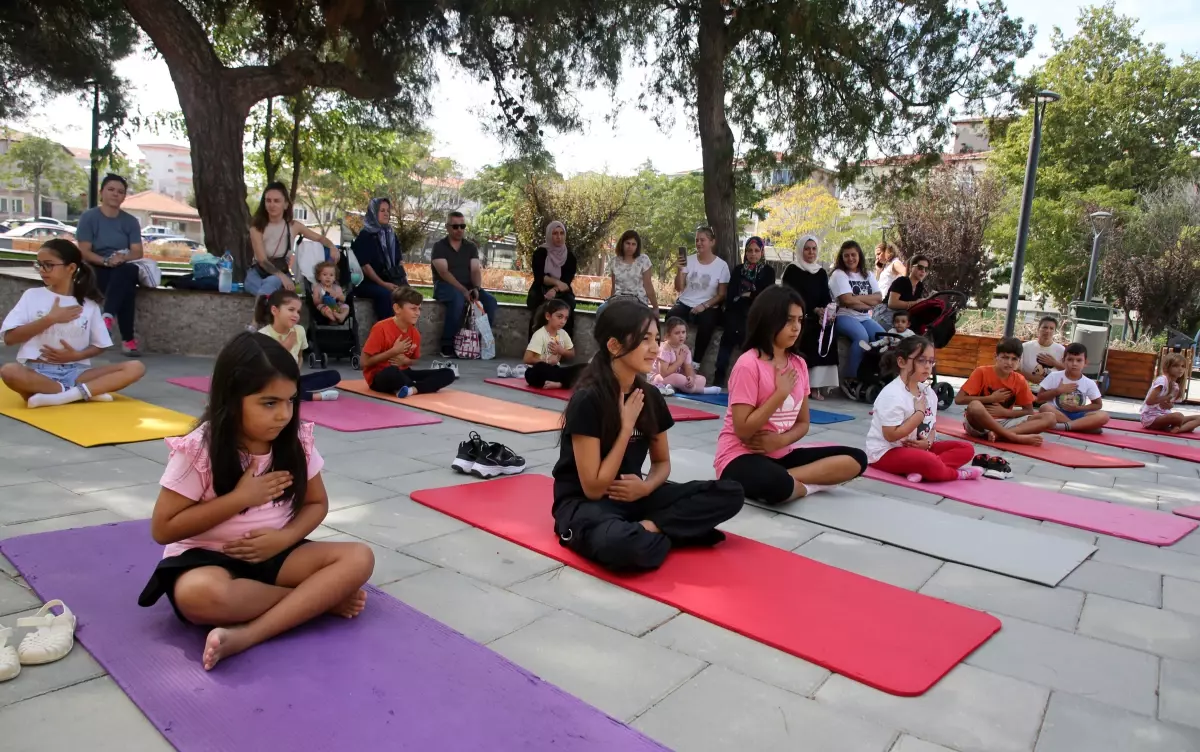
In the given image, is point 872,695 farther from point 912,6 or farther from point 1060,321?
point 1060,321

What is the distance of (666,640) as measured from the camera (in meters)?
2.52

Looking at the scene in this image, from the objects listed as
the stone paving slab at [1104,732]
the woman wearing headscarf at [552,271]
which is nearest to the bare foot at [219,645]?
the stone paving slab at [1104,732]

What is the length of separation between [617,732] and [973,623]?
1.47 meters

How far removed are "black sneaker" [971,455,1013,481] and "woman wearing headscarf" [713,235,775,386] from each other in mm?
3371

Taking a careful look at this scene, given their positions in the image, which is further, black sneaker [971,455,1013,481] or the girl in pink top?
the girl in pink top

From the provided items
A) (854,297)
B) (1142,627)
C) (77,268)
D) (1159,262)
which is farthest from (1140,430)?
(1159,262)

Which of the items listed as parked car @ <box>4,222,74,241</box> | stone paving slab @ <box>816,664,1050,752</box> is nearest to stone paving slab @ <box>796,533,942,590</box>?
stone paving slab @ <box>816,664,1050,752</box>

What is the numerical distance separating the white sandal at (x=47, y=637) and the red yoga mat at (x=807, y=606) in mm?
1561

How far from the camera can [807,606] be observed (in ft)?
9.21

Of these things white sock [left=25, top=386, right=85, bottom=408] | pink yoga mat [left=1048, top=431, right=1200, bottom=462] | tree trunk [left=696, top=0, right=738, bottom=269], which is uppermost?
tree trunk [left=696, top=0, right=738, bottom=269]

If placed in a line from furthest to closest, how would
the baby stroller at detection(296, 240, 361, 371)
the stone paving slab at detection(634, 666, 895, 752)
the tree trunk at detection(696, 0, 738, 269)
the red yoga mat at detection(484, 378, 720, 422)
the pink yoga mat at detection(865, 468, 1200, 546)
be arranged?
the tree trunk at detection(696, 0, 738, 269) → the baby stroller at detection(296, 240, 361, 371) → the red yoga mat at detection(484, 378, 720, 422) → the pink yoga mat at detection(865, 468, 1200, 546) → the stone paving slab at detection(634, 666, 895, 752)

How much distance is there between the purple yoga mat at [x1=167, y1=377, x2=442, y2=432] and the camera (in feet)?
17.7

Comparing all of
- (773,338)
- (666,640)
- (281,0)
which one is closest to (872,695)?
(666,640)

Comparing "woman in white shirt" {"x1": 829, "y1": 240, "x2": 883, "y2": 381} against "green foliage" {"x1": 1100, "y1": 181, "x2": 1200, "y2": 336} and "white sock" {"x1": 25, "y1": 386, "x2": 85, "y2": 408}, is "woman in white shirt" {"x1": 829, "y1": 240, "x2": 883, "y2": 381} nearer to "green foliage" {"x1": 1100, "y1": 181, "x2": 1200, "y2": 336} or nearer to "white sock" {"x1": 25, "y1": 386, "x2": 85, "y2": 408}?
"white sock" {"x1": 25, "y1": 386, "x2": 85, "y2": 408}
